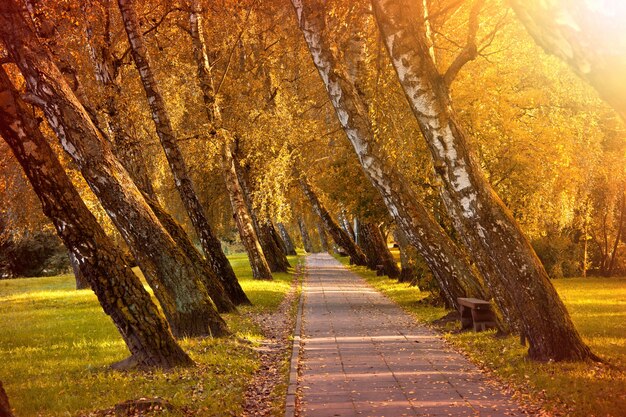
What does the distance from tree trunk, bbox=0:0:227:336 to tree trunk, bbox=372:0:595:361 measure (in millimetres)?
4672

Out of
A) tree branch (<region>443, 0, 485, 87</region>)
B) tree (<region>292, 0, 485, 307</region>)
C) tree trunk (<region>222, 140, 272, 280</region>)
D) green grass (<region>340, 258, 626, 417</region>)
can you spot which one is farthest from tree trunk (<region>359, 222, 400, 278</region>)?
tree branch (<region>443, 0, 485, 87</region>)

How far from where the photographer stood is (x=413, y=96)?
34.4ft

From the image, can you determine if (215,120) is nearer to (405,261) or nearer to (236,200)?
(236,200)

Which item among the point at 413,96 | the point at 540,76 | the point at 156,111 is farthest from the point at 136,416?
the point at 540,76

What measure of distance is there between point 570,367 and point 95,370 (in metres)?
6.77

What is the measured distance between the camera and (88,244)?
977cm

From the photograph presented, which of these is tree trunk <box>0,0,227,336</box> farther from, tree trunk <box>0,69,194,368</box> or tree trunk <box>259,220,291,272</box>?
tree trunk <box>259,220,291,272</box>

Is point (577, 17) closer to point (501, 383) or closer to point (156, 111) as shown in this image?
point (501, 383)

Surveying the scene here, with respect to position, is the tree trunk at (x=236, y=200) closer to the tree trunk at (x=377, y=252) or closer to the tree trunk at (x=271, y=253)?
the tree trunk at (x=377, y=252)

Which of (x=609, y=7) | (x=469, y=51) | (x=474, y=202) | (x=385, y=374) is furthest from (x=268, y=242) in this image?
(x=609, y=7)

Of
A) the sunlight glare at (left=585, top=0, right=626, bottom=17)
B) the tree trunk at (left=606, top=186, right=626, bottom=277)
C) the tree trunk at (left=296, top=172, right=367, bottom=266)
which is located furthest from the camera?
the tree trunk at (left=296, top=172, right=367, bottom=266)

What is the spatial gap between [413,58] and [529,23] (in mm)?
7433

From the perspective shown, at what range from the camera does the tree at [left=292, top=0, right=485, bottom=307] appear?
47.9 ft

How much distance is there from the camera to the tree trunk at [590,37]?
281 cm
